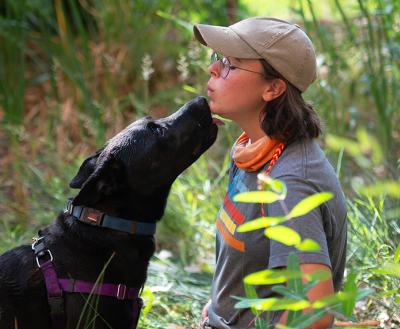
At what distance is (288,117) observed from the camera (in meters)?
2.71

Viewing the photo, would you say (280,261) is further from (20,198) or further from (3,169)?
(3,169)

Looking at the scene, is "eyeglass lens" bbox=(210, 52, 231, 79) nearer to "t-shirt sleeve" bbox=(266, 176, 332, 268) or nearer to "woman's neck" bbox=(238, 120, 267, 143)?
"woman's neck" bbox=(238, 120, 267, 143)

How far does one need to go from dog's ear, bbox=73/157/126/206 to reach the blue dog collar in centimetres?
4

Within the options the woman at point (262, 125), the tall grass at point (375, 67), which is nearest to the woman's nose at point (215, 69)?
the woman at point (262, 125)

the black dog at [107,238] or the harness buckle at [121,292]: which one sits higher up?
the black dog at [107,238]

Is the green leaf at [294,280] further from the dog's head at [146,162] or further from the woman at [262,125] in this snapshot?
the dog's head at [146,162]

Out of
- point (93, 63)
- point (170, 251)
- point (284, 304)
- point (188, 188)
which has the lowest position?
point (170, 251)

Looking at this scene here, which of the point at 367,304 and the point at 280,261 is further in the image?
the point at 367,304

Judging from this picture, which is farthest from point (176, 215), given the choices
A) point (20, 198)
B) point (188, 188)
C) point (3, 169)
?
point (3, 169)

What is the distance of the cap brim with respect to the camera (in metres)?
2.73

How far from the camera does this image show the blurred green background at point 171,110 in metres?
3.58

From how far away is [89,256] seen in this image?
2865mm

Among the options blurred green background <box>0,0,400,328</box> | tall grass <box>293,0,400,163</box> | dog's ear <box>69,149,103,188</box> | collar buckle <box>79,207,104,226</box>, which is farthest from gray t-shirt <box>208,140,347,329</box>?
tall grass <box>293,0,400,163</box>

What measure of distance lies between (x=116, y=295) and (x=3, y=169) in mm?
3387
